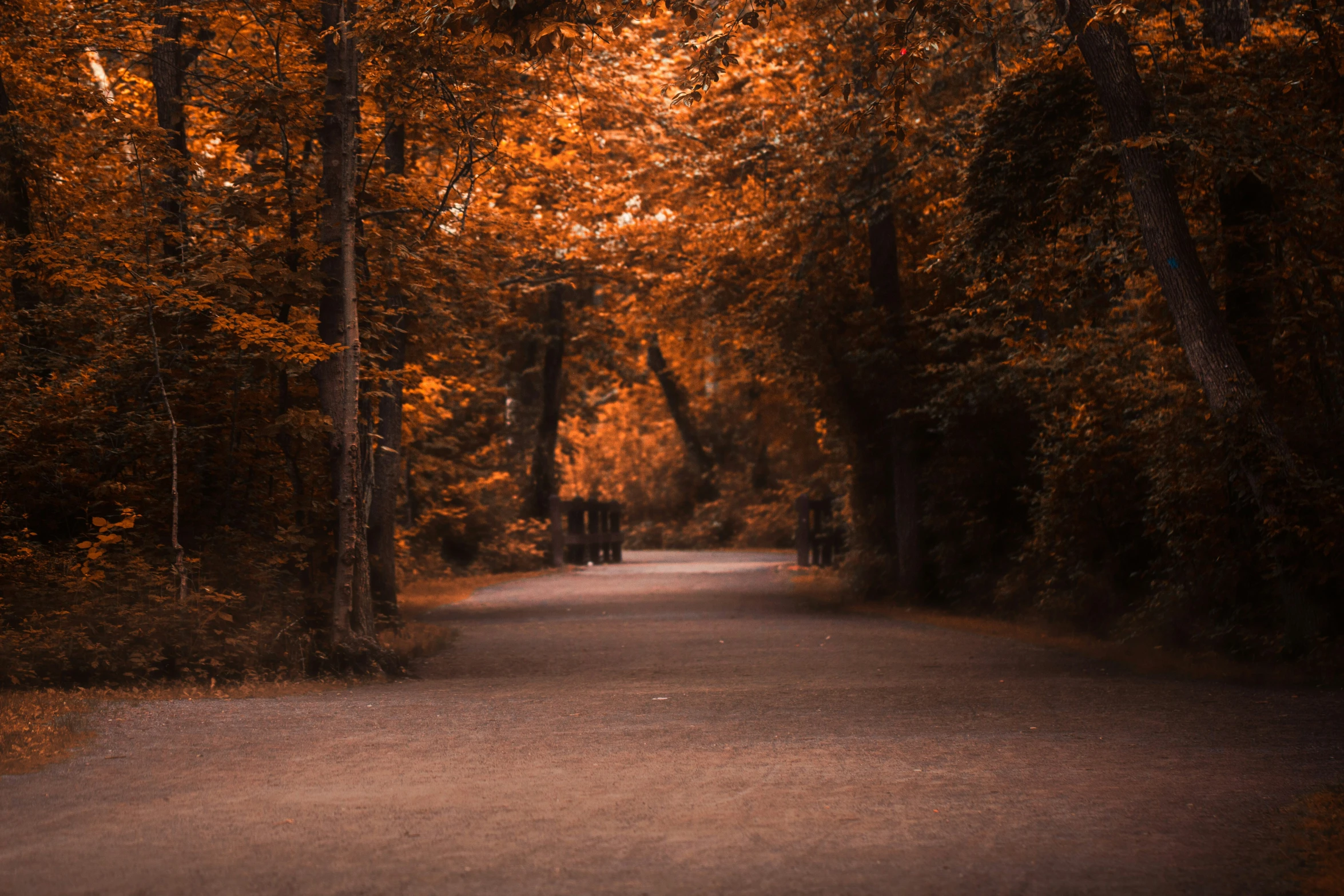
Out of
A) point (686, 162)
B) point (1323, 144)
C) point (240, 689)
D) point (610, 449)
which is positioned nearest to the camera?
point (240, 689)

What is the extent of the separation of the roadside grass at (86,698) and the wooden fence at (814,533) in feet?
52.8

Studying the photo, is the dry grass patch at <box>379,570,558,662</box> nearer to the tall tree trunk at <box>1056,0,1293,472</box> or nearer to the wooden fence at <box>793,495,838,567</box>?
the wooden fence at <box>793,495,838,567</box>

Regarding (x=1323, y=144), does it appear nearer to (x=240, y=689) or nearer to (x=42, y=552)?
(x=240, y=689)

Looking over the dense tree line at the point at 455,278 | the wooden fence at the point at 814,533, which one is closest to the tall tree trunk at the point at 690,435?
the wooden fence at the point at 814,533

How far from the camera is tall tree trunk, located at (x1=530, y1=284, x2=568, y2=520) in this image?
34781 millimetres

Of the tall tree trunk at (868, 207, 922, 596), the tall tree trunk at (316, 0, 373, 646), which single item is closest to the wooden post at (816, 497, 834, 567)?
the tall tree trunk at (868, 207, 922, 596)

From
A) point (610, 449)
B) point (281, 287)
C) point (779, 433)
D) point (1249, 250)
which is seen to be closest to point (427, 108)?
point (281, 287)

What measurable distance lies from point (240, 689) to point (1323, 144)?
1105cm

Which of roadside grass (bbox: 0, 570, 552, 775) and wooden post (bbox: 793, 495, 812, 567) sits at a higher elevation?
wooden post (bbox: 793, 495, 812, 567)

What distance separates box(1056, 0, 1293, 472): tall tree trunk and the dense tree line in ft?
0.12

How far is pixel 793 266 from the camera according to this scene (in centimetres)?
2186

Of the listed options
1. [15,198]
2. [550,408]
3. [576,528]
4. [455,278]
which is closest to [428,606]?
[455,278]

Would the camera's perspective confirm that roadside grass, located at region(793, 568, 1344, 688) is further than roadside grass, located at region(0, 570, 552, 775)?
Yes

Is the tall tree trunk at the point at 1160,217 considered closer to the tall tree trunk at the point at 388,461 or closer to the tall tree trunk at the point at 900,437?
the tall tree trunk at the point at 388,461
